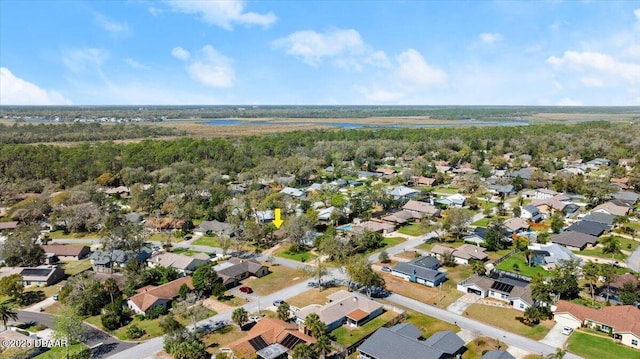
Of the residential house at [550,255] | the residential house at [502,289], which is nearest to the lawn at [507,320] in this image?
the residential house at [502,289]

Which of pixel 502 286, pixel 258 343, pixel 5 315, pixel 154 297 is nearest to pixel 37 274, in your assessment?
pixel 5 315

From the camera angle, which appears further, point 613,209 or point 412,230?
point 613,209

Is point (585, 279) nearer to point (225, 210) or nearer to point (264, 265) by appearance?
point (264, 265)

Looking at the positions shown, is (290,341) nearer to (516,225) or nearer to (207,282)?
(207,282)

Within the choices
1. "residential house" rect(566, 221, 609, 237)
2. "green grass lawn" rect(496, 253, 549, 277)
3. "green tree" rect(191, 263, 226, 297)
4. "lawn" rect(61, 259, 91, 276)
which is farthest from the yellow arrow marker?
"residential house" rect(566, 221, 609, 237)

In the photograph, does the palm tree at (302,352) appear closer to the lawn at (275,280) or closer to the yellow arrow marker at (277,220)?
the lawn at (275,280)

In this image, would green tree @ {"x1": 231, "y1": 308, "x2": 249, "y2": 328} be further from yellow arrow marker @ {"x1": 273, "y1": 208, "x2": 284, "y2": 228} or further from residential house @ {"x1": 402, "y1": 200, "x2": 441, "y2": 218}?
residential house @ {"x1": 402, "y1": 200, "x2": 441, "y2": 218}
